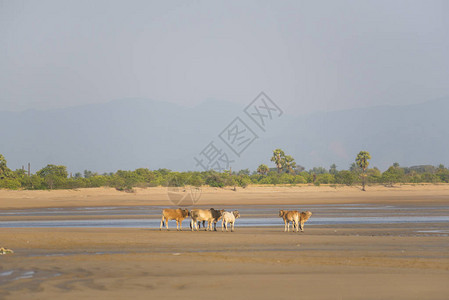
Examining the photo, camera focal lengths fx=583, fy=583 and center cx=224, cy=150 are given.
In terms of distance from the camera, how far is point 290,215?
26.0 m

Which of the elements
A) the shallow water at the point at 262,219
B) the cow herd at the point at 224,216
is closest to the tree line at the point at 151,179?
the shallow water at the point at 262,219

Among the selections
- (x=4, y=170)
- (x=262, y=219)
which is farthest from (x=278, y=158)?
(x=262, y=219)

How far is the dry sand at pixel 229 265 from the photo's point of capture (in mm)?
11219

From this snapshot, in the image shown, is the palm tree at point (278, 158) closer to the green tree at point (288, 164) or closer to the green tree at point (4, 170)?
the green tree at point (288, 164)

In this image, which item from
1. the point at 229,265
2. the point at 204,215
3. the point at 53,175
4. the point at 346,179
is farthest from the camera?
the point at 346,179

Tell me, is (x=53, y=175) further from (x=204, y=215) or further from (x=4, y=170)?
(x=204, y=215)

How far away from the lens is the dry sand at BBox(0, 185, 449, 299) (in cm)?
1122

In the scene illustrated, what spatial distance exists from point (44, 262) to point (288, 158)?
118 metres

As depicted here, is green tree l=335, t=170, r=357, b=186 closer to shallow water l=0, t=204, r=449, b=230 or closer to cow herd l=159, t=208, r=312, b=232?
shallow water l=0, t=204, r=449, b=230

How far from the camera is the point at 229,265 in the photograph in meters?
14.8

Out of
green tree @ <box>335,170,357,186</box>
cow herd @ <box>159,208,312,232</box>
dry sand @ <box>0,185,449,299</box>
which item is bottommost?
dry sand @ <box>0,185,449,299</box>

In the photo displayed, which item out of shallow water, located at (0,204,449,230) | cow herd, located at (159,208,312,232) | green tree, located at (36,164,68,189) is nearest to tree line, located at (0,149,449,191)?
green tree, located at (36,164,68,189)

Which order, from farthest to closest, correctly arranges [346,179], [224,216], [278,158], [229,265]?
[278,158], [346,179], [224,216], [229,265]

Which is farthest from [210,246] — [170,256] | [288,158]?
[288,158]
